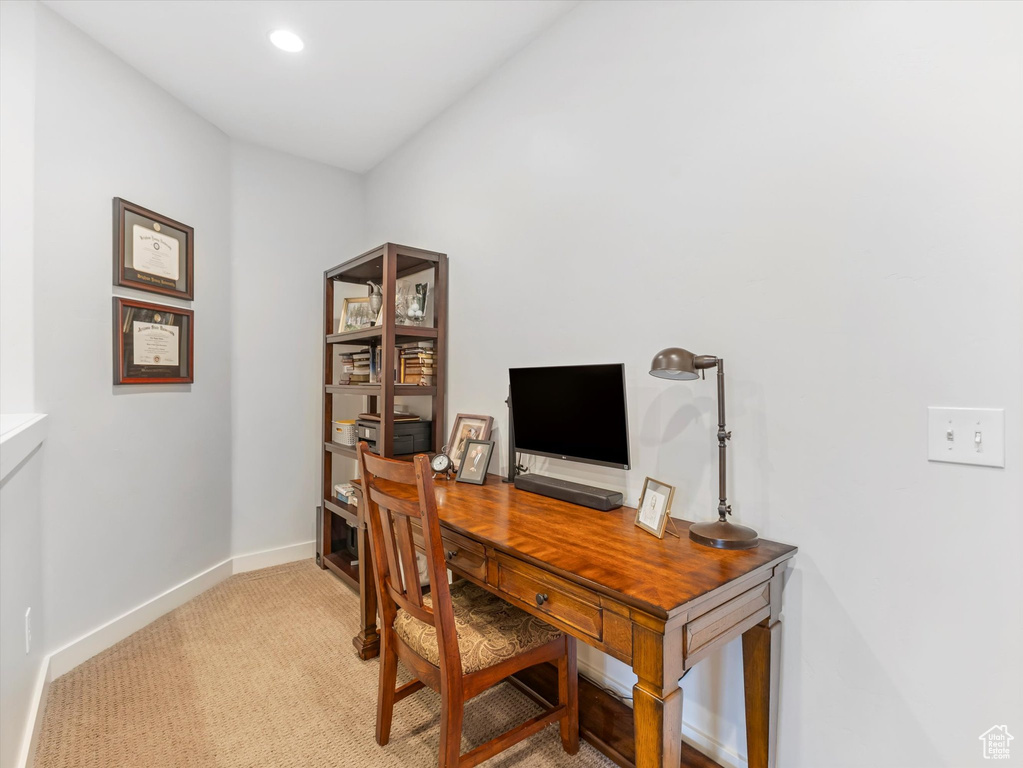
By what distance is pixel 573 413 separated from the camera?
188 cm

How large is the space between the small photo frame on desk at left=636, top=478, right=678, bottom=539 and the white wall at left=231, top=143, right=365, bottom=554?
263 centimetres

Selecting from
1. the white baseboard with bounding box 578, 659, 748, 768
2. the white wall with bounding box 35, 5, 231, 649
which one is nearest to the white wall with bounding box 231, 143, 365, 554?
the white wall with bounding box 35, 5, 231, 649

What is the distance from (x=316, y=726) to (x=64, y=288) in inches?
81.7

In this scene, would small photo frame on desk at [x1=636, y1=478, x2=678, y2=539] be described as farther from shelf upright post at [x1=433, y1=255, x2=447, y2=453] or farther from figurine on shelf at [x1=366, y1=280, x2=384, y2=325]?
figurine on shelf at [x1=366, y1=280, x2=384, y2=325]

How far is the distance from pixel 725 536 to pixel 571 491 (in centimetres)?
60

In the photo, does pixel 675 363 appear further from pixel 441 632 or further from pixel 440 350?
pixel 440 350

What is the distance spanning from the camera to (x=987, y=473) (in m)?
1.14

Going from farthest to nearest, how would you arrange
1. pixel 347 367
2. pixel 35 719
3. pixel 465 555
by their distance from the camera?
pixel 347 367 → pixel 35 719 → pixel 465 555

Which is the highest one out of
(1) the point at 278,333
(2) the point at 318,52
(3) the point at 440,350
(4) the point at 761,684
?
(2) the point at 318,52

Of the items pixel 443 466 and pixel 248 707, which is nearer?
pixel 248 707

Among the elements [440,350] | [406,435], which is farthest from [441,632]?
[440,350]

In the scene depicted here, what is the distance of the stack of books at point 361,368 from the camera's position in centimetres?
308

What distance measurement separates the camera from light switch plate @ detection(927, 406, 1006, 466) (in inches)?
44.0

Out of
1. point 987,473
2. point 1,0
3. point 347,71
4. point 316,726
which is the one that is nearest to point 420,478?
point 316,726
